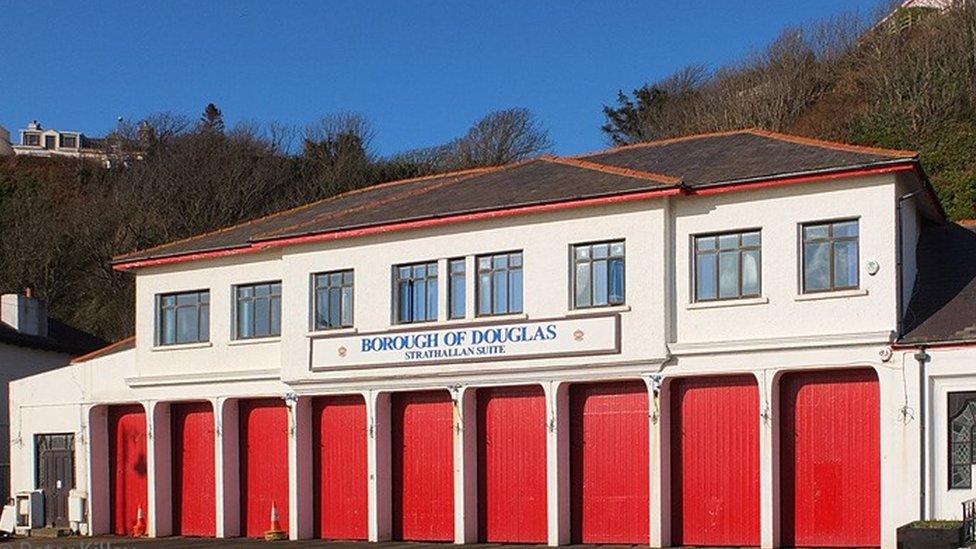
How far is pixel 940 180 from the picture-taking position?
4794 cm

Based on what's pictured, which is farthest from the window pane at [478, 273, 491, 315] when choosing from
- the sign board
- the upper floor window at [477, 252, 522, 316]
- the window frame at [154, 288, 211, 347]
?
the window frame at [154, 288, 211, 347]

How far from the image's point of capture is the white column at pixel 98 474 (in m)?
35.9

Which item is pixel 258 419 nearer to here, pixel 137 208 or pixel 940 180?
pixel 940 180

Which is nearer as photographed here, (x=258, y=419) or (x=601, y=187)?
(x=601, y=187)

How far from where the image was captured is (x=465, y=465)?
29.7 m

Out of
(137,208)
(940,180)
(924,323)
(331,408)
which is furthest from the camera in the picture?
(137,208)

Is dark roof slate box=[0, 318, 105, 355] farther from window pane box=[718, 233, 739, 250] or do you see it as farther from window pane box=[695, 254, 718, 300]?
window pane box=[718, 233, 739, 250]

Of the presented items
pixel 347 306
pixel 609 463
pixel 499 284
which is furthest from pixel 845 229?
pixel 347 306

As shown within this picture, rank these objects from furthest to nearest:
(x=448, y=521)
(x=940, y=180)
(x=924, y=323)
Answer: (x=940, y=180) → (x=448, y=521) → (x=924, y=323)

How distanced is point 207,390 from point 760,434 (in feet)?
45.2

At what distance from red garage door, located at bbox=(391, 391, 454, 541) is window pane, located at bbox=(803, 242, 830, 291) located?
8.35m

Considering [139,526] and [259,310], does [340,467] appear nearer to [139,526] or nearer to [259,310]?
[259,310]

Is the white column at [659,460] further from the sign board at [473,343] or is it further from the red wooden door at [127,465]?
the red wooden door at [127,465]

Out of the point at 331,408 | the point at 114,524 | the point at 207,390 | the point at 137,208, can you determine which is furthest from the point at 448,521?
the point at 137,208
